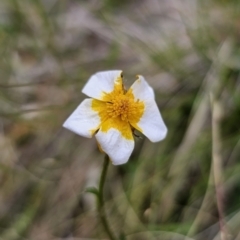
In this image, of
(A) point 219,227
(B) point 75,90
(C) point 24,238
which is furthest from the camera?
(B) point 75,90

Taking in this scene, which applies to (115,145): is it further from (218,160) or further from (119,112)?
(218,160)

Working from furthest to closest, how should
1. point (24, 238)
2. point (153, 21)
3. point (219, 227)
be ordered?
point (153, 21) < point (24, 238) < point (219, 227)

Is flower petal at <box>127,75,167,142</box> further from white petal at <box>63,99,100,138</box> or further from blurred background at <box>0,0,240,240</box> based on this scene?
blurred background at <box>0,0,240,240</box>

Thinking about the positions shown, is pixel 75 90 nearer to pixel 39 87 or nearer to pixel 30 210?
pixel 39 87

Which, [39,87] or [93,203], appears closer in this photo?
[93,203]

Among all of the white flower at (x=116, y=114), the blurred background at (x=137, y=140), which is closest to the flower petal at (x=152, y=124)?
the white flower at (x=116, y=114)

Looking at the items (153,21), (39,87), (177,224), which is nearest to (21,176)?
(39,87)

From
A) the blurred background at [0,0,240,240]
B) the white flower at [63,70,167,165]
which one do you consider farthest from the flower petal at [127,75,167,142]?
the blurred background at [0,0,240,240]

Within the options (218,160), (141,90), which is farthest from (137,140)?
(141,90)
